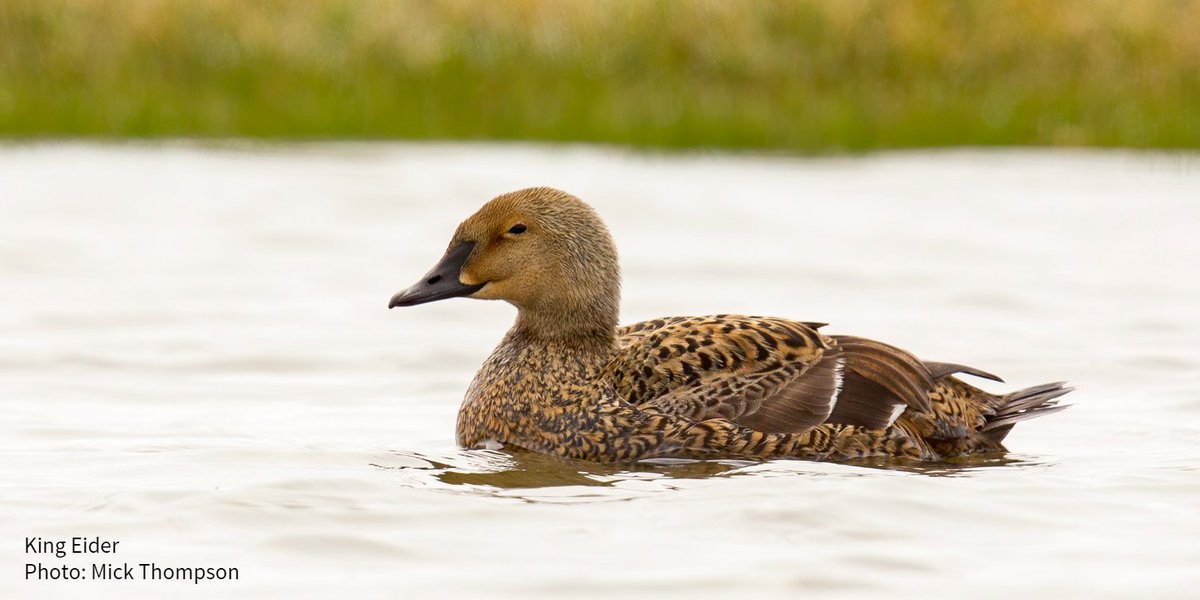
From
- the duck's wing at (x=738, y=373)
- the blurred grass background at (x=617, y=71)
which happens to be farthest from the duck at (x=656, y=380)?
the blurred grass background at (x=617, y=71)

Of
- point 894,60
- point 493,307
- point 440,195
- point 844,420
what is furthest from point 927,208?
point 844,420

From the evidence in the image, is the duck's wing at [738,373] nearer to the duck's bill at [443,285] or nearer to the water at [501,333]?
the water at [501,333]

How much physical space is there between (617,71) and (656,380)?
14.3 m

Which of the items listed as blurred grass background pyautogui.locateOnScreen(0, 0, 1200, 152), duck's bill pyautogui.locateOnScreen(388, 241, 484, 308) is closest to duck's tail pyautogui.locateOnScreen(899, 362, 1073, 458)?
duck's bill pyautogui.locateOnScreen(388, 241, 484, 308)

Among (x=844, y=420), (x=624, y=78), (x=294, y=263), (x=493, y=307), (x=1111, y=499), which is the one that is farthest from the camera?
(x=624, y=78)

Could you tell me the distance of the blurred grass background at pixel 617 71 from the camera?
1930cm

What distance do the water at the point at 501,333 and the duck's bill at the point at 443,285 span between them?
0.58m

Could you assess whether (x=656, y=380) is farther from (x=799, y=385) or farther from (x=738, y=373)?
(x=799, y=385)

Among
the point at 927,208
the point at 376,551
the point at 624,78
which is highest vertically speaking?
the point at 624,78

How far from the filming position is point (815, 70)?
21.6m

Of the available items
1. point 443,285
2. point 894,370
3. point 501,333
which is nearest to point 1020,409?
point 894,370

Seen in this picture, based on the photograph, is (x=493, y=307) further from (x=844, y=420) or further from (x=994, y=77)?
(x=994, y=77)

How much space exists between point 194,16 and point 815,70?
6793 millimetres

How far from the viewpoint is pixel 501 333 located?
11305mm
